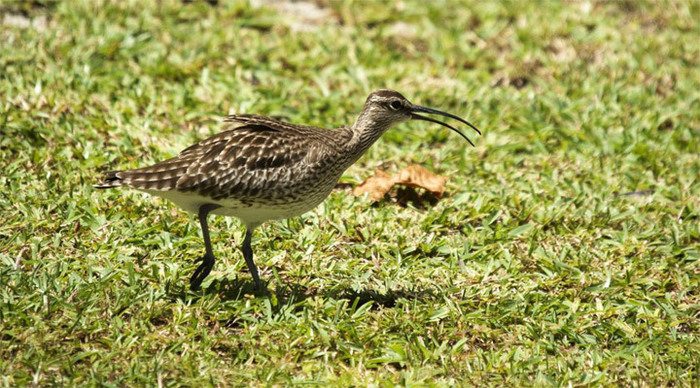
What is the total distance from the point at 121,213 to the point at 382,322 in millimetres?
2351

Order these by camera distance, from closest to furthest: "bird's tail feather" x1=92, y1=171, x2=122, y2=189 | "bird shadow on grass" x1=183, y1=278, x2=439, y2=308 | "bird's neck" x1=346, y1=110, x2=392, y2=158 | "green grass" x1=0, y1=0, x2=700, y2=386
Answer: "green grass" x1=0, y1=0, x2=700, y2=386 < "bird's tail feather" x1=92, y1=171, x2=122, y2=189 < "bird shadow on grass" x1=183, y1=278, x2=439, y2=308 < "bird's neck" x1=346, y1=110, x2=392, y2=158

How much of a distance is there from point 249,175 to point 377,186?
2.05 metres

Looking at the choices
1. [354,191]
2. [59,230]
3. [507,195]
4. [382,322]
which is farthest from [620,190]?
[59,230]

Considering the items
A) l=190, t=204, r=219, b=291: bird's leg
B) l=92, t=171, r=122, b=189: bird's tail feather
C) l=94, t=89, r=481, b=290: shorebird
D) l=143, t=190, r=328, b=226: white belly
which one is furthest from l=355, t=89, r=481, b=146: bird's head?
l=92, t=171, r=122, b=189: bird's tail feather

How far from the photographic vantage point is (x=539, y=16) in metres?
12.2

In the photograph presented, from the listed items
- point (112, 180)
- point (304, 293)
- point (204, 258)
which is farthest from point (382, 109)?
point (112, 180)

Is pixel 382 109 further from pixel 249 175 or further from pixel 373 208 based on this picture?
pixel 249 175

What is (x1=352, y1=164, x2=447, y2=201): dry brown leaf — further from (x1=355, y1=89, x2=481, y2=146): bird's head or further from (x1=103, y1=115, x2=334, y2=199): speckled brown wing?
(x1=103, y1=115, x2=334, y2=199): speckled brown wing

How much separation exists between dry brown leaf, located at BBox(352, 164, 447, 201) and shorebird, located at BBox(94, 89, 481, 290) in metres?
1.29

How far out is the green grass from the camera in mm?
6496

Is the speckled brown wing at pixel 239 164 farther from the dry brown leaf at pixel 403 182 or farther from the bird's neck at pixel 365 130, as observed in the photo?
the dry brown leaf at pixel 403 182

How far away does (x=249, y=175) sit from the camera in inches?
271

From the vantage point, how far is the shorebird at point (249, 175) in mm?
6777

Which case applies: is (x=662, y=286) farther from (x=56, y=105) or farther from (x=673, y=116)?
(x=56, y=105)
